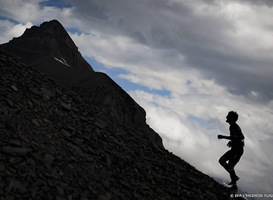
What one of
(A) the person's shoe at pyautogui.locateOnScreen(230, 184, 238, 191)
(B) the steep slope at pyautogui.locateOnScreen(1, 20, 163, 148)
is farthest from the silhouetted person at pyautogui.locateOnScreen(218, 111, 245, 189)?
(B) the steep slope at pyautogui.locateOnScreen(1, 20, 163, 148)

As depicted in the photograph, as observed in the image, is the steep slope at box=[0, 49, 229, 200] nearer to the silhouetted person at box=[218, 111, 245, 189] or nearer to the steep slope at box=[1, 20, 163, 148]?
the silhouetted person at box=[218, 111, 245, 189]

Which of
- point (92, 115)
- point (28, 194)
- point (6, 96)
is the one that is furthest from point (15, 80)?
point (28, 194)

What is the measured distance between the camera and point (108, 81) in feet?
458

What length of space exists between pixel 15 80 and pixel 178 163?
8748 mm

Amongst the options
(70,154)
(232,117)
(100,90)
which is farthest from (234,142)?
(100,90)

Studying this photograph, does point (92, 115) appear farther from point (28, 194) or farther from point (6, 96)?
point (28, 194)

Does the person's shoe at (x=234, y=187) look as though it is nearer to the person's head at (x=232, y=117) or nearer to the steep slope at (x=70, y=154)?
the steep slope at (x=70, y=154)

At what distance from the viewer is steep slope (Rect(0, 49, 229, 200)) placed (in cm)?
842

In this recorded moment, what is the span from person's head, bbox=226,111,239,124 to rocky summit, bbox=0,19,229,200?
10.5 ft

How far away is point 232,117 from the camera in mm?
11914

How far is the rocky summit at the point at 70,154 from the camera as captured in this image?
8.42 m

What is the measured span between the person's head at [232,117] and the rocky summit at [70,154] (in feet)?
10.5

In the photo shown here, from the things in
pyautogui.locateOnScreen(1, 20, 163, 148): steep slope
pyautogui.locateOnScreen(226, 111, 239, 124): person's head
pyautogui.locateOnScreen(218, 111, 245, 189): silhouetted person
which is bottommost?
pyautogui.locateOnScreen(218, 111, 245, 189): silhouetted person

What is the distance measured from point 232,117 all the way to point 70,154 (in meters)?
6.55
